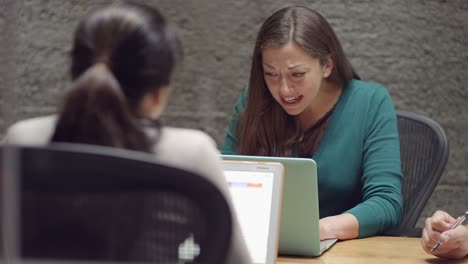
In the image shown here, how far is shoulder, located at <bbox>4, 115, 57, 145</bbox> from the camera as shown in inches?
38.8

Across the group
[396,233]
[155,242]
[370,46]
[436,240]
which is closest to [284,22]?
[396,233]

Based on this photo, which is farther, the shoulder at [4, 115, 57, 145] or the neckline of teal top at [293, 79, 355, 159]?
the neckline of teal top at [293, 79, 355, 159]

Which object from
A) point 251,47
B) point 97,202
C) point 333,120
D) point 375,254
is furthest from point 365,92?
point 97,202

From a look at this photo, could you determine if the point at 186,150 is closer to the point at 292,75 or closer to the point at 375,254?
the point at 375,254

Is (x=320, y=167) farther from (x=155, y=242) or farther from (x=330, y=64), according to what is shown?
(x=155, y=242)

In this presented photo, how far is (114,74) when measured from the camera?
934 mm

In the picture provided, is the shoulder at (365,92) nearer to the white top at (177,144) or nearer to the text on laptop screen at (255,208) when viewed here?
the text on laptop screen at (255,208)

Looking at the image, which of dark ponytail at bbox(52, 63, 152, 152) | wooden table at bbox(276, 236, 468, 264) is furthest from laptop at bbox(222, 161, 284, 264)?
dark ponytail at bbox(52, 63, 152, 152)

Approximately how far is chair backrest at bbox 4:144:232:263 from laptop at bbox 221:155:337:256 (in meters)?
0.76

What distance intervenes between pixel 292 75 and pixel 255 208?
79 cm

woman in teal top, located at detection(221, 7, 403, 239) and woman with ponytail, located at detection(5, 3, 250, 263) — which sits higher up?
woman with ponytail, located at detection(5, 3, 250, 263)

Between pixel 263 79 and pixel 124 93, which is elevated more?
pixel 124 93

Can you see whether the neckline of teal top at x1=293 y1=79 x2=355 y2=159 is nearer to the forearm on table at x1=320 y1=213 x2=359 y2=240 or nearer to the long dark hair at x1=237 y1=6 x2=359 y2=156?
the long dark hair at x1=237 y1=6 x2=359 y2=156

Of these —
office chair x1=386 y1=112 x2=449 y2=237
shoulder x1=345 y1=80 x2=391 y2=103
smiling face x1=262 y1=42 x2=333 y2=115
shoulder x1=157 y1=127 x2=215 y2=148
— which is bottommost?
office chair x1=386 y1=112 x2=449 y2=237
